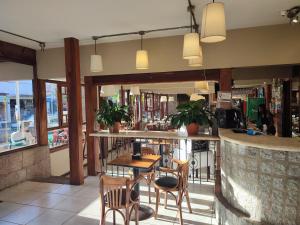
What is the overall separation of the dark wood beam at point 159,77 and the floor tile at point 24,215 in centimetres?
254

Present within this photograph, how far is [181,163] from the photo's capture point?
314cm

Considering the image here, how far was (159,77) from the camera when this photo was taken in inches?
174

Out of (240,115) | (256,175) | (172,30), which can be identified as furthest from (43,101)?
(256,175)

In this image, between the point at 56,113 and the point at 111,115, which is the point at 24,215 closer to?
the point at 111,115

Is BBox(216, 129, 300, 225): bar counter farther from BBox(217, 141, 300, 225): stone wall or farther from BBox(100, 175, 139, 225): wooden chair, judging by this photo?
BBox(100, 175, 139, 225): wooden chair

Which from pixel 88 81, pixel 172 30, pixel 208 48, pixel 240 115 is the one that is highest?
pixel 172 30

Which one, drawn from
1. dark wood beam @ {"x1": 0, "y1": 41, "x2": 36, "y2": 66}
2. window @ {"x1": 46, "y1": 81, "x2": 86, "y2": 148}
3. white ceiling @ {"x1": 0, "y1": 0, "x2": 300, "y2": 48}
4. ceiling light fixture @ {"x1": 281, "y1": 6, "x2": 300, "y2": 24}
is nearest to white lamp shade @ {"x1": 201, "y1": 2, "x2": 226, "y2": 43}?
white ceiling @ {"x1": 0, "y1": 0, "x2": 300, "y2": 48}

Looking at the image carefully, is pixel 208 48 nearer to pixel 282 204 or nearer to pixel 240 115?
pixel 240 115

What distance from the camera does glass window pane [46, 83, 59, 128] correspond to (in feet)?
18.8

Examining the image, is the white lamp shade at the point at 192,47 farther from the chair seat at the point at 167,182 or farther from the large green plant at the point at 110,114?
the large green plant at the point at 110,114

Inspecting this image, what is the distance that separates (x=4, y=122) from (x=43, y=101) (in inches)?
34.4

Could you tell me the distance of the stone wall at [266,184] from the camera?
2.06m

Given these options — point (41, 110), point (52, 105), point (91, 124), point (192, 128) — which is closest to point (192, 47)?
point (192, 128)

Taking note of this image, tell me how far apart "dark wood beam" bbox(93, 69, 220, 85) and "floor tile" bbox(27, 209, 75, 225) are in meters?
2.51
